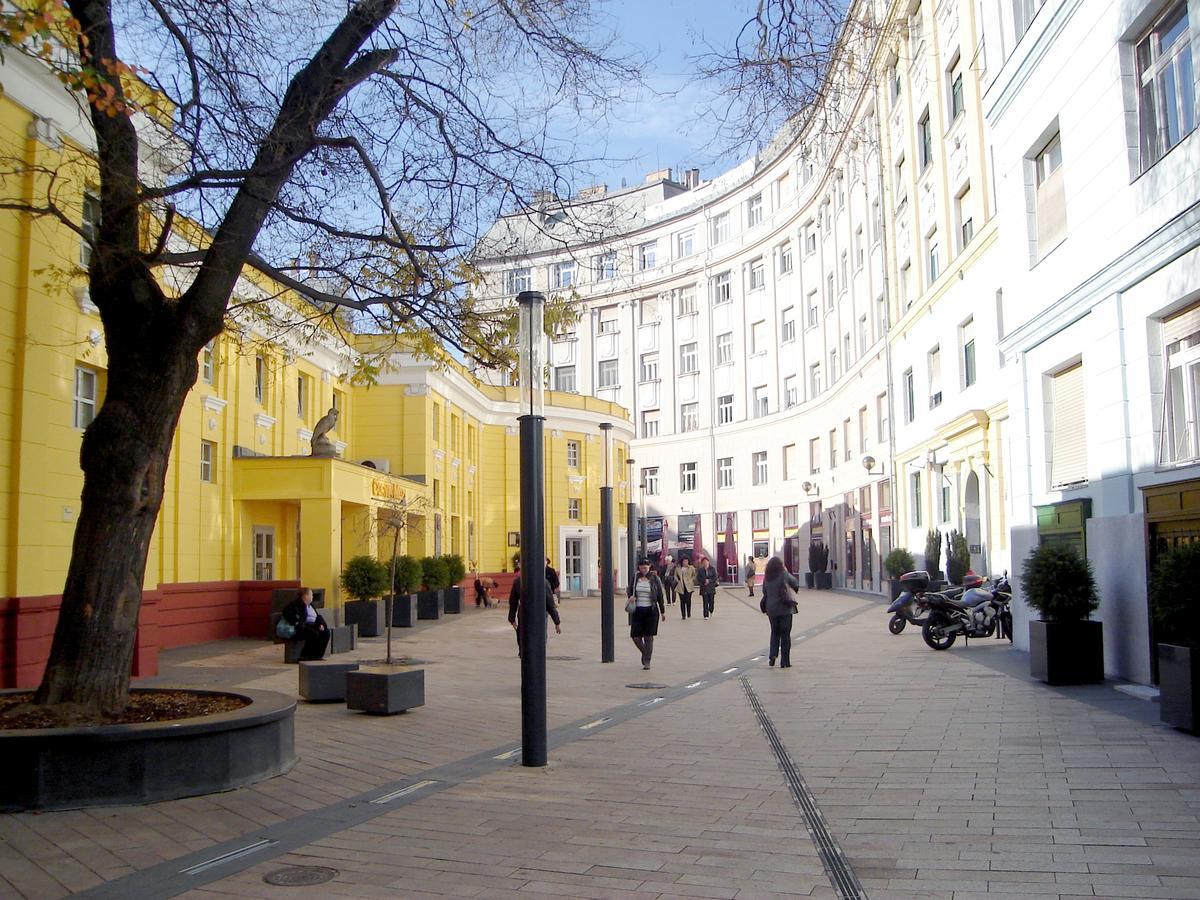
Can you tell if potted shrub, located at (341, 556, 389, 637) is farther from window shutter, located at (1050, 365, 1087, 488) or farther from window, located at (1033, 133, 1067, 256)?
window, located at (1033, 133, 1067, 256)

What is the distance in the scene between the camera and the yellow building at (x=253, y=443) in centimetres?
1202

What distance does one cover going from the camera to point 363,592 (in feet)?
71.7

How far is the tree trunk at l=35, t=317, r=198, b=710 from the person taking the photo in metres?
7.45

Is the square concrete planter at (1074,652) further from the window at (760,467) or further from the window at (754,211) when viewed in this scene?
the window at (754,211)

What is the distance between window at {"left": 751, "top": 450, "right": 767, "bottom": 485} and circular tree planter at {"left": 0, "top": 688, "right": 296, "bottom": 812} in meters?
46.6

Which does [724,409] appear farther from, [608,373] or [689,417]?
[608,373]

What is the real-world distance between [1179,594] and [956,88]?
21.2 m

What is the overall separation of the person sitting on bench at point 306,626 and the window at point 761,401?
38.7m

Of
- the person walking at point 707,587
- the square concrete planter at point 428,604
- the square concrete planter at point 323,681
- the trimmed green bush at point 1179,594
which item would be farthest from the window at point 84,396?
the person walking at point 707,587

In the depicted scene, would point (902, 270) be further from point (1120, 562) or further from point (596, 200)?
point (596, 200)

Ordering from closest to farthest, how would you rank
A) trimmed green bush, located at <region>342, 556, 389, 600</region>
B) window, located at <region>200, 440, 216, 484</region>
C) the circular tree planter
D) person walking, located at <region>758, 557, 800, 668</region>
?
1. the circular tree planter
2. person walking, located at <region>758, 557, 800, 668</region>
3. window, located at <region>200, 440, 216, 484</region>
4. trimmed green bush, located at <region>342, 556, 389, 600</region>

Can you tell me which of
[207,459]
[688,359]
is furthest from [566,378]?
[207,459]

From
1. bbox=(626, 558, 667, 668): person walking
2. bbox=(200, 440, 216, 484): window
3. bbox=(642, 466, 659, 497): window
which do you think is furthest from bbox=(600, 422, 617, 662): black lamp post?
bbox=(642, 466, 659, 497): window

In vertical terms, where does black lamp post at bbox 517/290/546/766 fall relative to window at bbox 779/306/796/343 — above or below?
below
